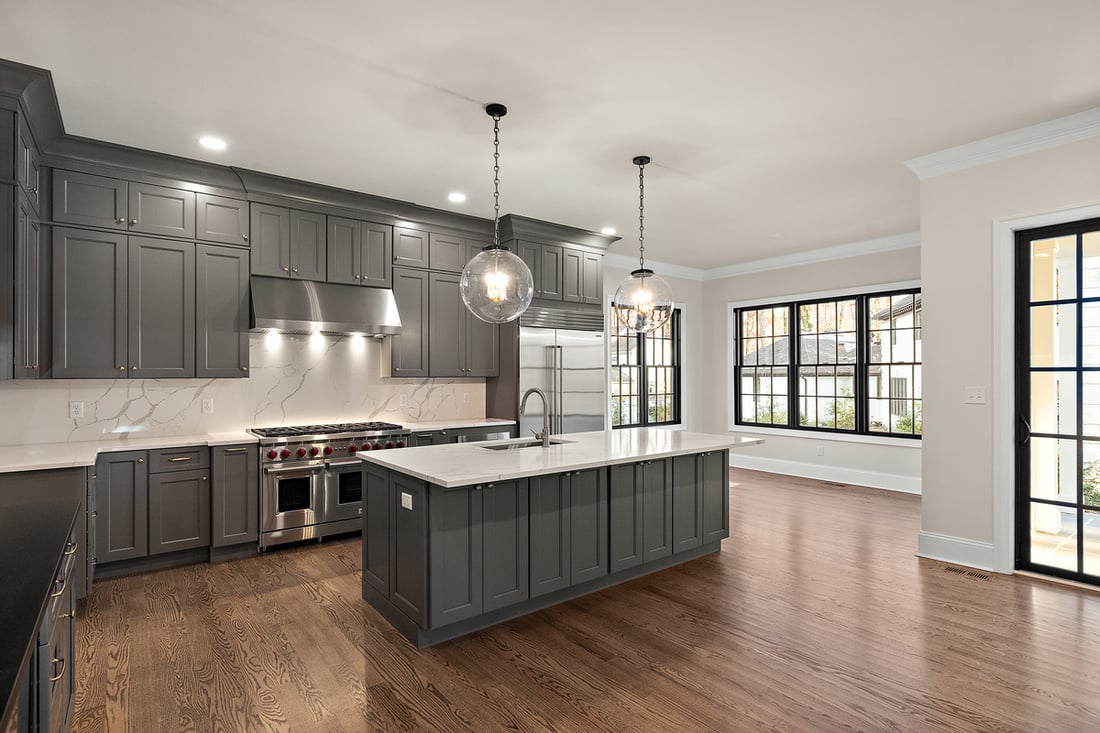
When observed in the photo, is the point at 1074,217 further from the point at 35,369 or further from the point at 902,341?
the point at 35,369

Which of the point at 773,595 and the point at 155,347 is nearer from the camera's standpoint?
the point at 773,595

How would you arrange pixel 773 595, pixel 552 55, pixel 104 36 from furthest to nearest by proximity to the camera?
pixel 773 595, pixel 552 55, pixel 104 36

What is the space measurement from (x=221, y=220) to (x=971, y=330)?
17.9ft

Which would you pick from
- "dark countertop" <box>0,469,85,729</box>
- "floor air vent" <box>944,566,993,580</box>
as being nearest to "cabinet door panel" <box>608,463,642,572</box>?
"floor air vent" <box>944,566,993,580</box>

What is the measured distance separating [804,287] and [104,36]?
23.6 ft

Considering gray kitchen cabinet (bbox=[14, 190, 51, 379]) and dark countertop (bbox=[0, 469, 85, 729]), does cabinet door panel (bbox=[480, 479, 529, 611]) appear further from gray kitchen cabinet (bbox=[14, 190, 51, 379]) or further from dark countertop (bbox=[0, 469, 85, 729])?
gray kitchen cabinet (bbox=[14, 190, 51, 379])

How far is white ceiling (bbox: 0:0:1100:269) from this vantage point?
2.55 meters

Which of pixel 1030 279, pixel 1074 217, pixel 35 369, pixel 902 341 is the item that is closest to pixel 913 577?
pixel 1030 279

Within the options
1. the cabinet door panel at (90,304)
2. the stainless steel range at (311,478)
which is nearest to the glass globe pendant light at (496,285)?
the stainless steel range at (311,478)

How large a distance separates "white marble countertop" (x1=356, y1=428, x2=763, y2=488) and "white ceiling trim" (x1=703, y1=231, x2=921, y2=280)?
4.00 meters

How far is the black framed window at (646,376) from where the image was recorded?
25.2ft

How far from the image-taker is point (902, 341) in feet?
22.0

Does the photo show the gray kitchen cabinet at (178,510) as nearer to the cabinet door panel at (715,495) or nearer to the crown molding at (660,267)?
the cabinet door panel at (715,495)

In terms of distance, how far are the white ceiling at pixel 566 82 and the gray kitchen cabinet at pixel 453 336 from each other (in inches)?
45.0
